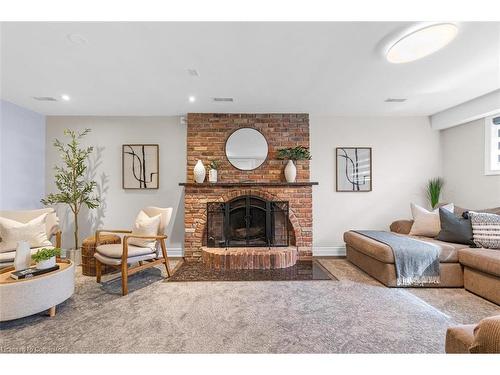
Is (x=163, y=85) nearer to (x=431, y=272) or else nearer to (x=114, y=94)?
(x=114, y=94)

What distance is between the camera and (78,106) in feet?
11.6

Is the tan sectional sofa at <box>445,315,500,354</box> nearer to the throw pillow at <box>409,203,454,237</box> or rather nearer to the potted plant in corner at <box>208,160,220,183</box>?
the throw pillow at <box>409,203,454,237</box>

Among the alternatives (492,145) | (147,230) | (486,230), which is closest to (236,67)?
(147,230)

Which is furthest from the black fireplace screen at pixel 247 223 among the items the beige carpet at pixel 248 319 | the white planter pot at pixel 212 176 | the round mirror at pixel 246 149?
the beige carpet at pixel 248 319

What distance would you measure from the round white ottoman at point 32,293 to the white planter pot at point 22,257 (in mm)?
110

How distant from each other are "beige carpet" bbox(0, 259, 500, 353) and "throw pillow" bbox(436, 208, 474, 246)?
604mm

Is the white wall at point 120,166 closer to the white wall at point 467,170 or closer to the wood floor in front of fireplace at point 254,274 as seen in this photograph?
the wood floor in front of fireplace at point 254,274

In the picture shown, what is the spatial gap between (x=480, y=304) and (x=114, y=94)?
15.8ft

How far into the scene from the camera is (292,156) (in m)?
3.89

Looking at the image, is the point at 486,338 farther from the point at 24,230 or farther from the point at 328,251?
the point at 24,230

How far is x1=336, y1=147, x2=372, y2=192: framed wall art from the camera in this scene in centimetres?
414
